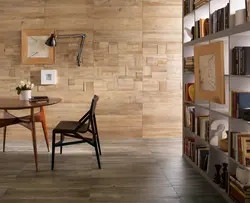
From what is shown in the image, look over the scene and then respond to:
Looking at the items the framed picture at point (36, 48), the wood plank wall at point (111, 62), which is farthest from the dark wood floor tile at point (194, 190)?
the framed picture at point (36, 48)

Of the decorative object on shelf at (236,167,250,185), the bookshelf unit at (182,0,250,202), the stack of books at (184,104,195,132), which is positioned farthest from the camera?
the stack of books at (184,104,195,132)

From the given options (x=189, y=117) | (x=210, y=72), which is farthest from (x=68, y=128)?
(x=210, y=72)

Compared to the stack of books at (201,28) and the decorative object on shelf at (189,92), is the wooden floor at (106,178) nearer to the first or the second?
the decorative object on shelf at (189,92)

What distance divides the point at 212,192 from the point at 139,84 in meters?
3.01

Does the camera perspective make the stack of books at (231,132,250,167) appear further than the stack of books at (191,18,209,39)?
No

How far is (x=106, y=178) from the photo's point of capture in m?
4.22

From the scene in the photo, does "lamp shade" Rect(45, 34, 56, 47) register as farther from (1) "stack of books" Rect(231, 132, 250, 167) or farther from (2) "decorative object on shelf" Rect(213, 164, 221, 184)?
(1) "stack of books" Rect(231, 132, 250, 167)

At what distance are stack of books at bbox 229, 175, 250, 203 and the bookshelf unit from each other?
0.26 ft

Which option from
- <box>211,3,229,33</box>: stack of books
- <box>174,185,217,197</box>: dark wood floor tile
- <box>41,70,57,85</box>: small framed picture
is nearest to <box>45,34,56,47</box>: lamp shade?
<box>41,70,57,85</box>: small framed picture

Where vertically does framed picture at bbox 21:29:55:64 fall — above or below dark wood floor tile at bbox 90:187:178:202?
above

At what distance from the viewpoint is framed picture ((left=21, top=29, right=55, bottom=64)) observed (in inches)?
247

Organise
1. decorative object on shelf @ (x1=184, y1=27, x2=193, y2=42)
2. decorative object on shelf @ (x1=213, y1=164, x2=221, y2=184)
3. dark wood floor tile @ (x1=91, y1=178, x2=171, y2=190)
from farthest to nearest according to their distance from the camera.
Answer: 1. decorative object on shelf @ (x1=184, y1=27, x2=193, y2=42)
2. dark wood floor tile @ (x1=91, y1=178, x2=171, y2=190)
3. decorative object on shelf @ (x1=213, y1=164, x2=221, y2=184)

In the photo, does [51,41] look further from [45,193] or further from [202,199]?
[202,199]

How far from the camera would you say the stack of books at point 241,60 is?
3211 mm
